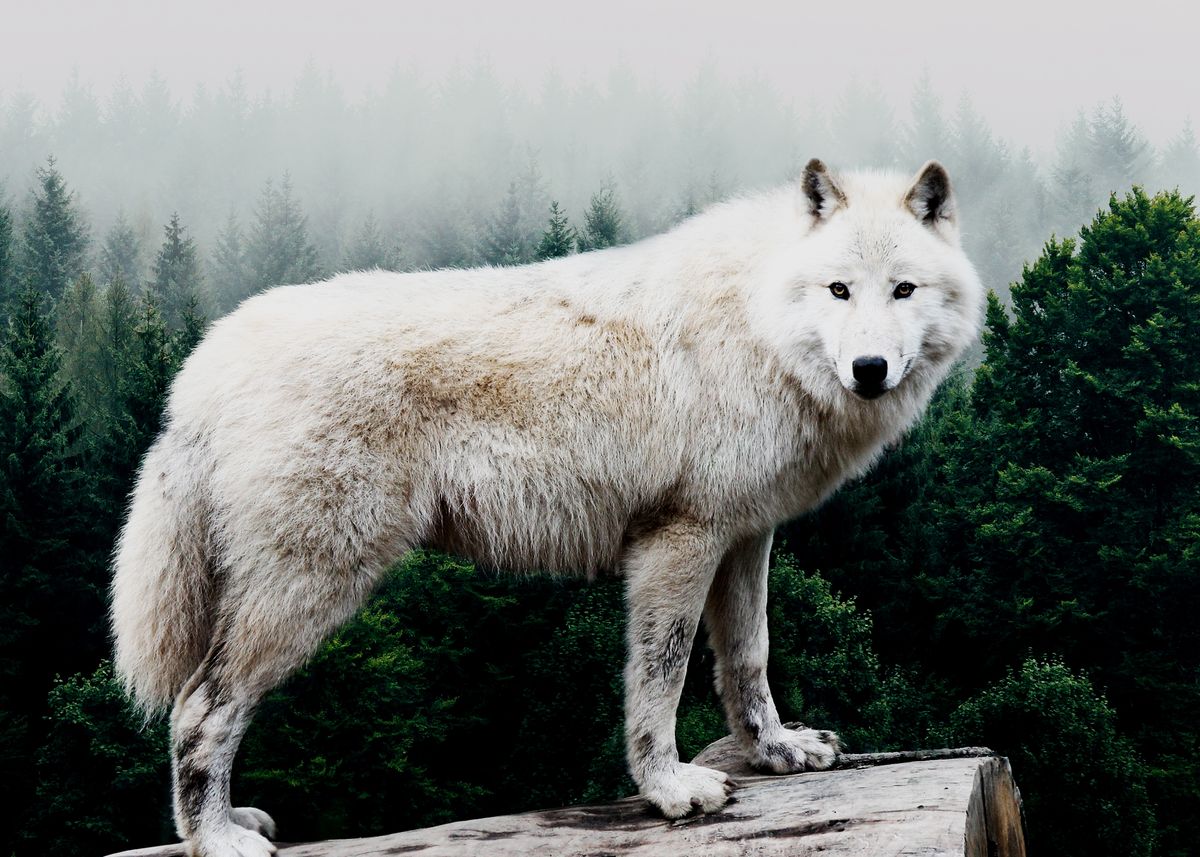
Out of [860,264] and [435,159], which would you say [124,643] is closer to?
[860,264]

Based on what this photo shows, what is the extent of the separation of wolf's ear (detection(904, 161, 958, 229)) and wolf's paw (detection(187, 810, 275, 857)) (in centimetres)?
450

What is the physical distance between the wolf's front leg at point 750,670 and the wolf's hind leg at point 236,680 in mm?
2002

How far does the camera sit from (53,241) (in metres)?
71.3

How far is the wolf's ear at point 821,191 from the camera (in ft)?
17.0

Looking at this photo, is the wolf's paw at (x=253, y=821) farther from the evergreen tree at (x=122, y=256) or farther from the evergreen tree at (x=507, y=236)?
the evergreen tree at (x=122, y=256)

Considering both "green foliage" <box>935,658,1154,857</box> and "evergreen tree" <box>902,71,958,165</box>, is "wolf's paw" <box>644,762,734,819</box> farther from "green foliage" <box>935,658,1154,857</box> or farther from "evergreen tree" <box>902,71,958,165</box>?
"evergreen tree" <box>902,71,958,165</box>

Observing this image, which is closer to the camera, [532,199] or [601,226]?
[601,226]

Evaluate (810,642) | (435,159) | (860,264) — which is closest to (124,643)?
(860,264)

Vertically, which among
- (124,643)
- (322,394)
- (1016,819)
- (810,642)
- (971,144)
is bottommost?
(810,642)

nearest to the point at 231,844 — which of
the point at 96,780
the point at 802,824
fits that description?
the point at 802,824

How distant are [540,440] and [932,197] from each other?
2.37m

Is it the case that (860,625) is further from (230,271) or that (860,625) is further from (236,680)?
(230,271)

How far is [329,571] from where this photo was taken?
194 inches

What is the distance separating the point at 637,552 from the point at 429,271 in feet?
6.55
